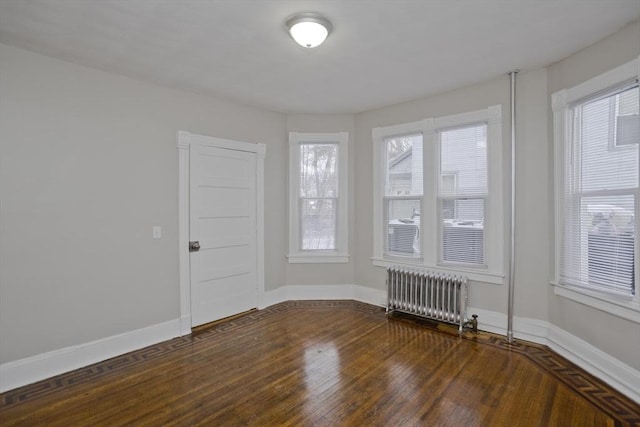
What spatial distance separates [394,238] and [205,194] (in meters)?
2.55

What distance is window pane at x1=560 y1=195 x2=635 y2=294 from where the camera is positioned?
2.53 m

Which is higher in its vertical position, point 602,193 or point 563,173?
point 563,173

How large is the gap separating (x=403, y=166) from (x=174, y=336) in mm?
3479

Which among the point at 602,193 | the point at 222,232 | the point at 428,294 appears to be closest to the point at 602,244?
the point at 602,193

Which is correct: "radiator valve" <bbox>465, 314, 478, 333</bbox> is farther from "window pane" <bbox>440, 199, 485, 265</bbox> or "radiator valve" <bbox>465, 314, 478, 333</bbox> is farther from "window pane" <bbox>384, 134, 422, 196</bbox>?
"window pane" <bbox>384, 134, 422, 196</bbox>

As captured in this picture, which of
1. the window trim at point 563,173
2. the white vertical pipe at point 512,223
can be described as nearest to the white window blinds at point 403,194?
the white vertical pipe at point 512,223

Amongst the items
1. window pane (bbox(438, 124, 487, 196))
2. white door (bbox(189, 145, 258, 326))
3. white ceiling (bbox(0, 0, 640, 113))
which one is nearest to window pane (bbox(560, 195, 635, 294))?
window pane (bbox(438, 124, 487, 196))

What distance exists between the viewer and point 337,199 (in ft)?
15.8

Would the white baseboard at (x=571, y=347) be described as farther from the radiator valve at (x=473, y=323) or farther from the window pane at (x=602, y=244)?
the window pane at (x=602, y=244)

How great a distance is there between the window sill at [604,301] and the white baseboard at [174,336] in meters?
0.36

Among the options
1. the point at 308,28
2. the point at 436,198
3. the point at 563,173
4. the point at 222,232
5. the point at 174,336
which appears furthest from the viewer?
the point at 222,232

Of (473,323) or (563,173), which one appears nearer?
(563,173)

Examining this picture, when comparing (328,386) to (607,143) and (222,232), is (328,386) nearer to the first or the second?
(222,232)

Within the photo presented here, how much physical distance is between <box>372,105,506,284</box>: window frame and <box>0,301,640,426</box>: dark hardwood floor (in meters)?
0.79
